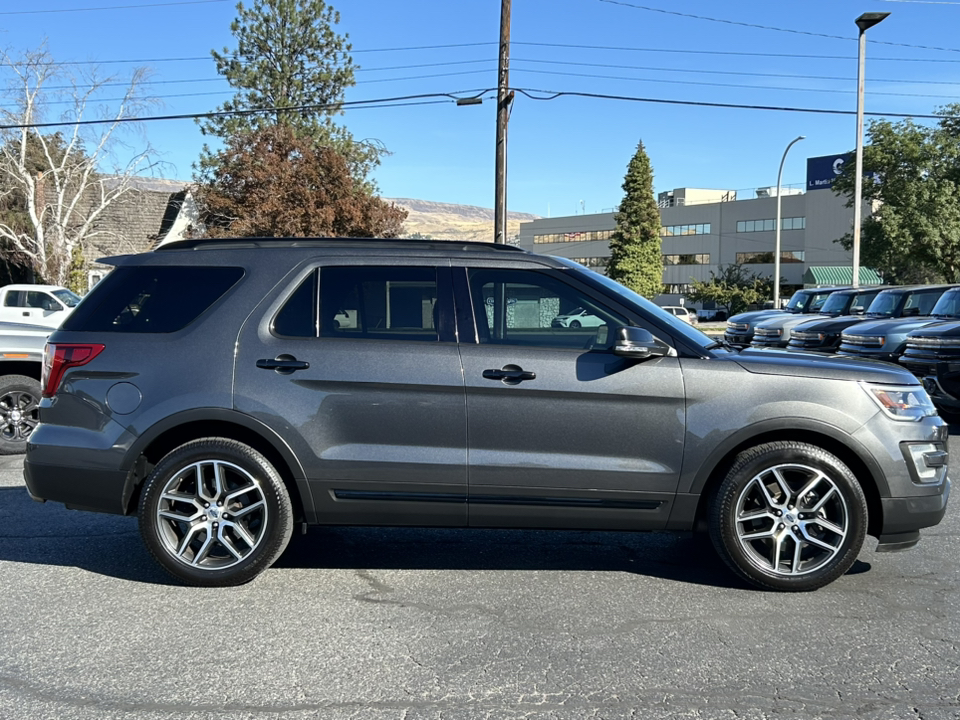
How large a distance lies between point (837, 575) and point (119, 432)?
153 inches

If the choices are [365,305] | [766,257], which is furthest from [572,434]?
[766,257]

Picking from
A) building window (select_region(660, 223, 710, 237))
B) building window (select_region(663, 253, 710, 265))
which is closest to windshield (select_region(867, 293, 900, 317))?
building window (select_region(660, 223, 710, 237))

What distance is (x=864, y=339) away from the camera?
45.3ft

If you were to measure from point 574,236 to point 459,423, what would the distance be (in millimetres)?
105771

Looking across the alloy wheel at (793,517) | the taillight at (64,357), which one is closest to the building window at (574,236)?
the alloy wheel at (793,517)

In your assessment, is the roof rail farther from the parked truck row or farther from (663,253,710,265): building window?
(663,253,710,265): building window

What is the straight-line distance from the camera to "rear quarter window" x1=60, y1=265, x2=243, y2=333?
5078mm

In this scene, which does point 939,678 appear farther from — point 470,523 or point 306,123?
point 306,123

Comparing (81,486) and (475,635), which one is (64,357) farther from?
(475,635)

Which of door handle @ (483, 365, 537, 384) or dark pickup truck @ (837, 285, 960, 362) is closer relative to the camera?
door handle @ (483, 365, 537, 384)

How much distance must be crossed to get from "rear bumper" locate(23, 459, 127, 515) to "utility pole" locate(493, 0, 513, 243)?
18.0 m

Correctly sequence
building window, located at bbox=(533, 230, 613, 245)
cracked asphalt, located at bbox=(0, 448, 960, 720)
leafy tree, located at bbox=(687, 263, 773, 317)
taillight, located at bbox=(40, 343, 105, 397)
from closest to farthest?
cracked asphalt, located at bbox=(0, 448, 960, 720) → taillight, located at bbox=(40, 343, 105, 397) → leafy tree, located at bbox=(687, 263, 773, 317) → building window, located at bbox=(533, 230, 613, 245)

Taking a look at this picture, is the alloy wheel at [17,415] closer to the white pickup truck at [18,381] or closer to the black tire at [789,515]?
the white pickup truck at [18,381]

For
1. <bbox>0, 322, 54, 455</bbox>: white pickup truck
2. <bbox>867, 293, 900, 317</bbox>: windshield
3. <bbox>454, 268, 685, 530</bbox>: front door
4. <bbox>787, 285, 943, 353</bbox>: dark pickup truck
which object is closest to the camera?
<bbox>454, 268, 685, 530</bbox>: front door
